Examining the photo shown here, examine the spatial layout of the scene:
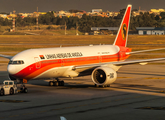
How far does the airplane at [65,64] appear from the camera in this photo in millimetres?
34406

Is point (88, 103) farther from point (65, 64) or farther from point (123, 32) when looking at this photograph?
point (123, 32)

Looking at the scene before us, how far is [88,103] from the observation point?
27.7 meters

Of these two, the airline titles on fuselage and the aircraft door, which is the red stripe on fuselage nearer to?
the aircraft door

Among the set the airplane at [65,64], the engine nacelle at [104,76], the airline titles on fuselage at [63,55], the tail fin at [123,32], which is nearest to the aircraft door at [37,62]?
the airplane at [65,64]

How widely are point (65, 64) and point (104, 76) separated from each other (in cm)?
481

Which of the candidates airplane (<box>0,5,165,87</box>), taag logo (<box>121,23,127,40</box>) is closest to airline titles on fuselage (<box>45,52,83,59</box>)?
airplane (<box>0,5,165,87</box>)

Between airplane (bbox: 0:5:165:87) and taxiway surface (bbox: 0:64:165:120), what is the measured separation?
1.56 meters

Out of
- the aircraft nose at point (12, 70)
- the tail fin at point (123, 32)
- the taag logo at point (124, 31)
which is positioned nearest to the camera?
the aircraft nose at point (12, 70)

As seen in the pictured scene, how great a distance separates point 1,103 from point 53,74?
10.1m

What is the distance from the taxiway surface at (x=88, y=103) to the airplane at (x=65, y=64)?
156 cm

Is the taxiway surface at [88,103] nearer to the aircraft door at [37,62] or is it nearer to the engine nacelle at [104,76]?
the engine nacelle at [104,76]

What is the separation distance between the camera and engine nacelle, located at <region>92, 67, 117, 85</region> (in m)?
36.6

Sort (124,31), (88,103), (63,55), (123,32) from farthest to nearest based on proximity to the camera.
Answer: (124,31) → (123,32) → (63,55) → (88,103)

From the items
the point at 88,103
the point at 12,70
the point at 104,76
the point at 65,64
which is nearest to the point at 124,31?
the point at 104,76
